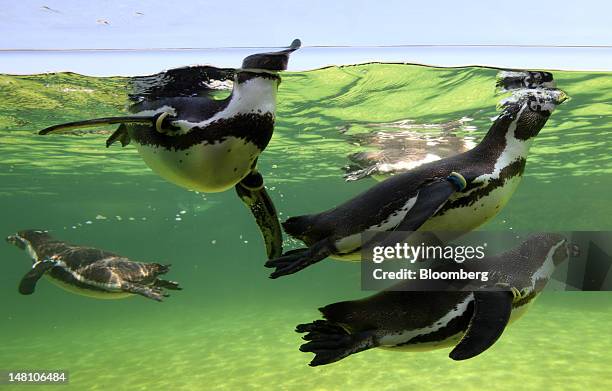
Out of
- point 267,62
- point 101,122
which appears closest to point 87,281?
point 101,122

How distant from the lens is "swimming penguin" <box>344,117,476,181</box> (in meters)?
11.2

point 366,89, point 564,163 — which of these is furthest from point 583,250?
point 564,163

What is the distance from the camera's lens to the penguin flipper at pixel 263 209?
11.0 feet

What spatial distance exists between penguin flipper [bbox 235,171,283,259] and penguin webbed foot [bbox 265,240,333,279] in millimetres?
772

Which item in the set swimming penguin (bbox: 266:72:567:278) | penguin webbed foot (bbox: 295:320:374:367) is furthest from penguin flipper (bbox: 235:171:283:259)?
penguin webbed foot (bbox: 295:320:374:367)

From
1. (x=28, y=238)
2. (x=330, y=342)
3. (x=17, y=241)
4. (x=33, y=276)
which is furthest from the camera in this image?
(x=17, y=241)

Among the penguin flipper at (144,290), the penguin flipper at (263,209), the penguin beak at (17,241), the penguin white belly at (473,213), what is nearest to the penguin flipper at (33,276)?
the penguin beak at (17,241)

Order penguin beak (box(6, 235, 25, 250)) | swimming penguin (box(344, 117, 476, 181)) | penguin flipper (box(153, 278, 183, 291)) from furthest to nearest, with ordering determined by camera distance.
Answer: swimming penguin (box(344, 117, 476, 181)), penguin beak (box(6, 235, 25, 250)), penguin flipper (box(153, 278, 183, 291))

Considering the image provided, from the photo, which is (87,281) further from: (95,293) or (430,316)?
(430,316)

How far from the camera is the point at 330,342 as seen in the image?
2.54 metres

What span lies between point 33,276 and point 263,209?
5.23 m

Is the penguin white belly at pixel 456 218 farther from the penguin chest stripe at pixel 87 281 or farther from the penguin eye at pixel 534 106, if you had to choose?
the penguin chest stripe at pixel 87 281

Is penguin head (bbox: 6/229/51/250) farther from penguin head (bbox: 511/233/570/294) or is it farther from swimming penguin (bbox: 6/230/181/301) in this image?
penguin head (bbox: 511/233/570/294)

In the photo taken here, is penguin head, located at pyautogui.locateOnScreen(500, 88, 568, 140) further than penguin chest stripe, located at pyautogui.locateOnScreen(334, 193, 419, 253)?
Yes
